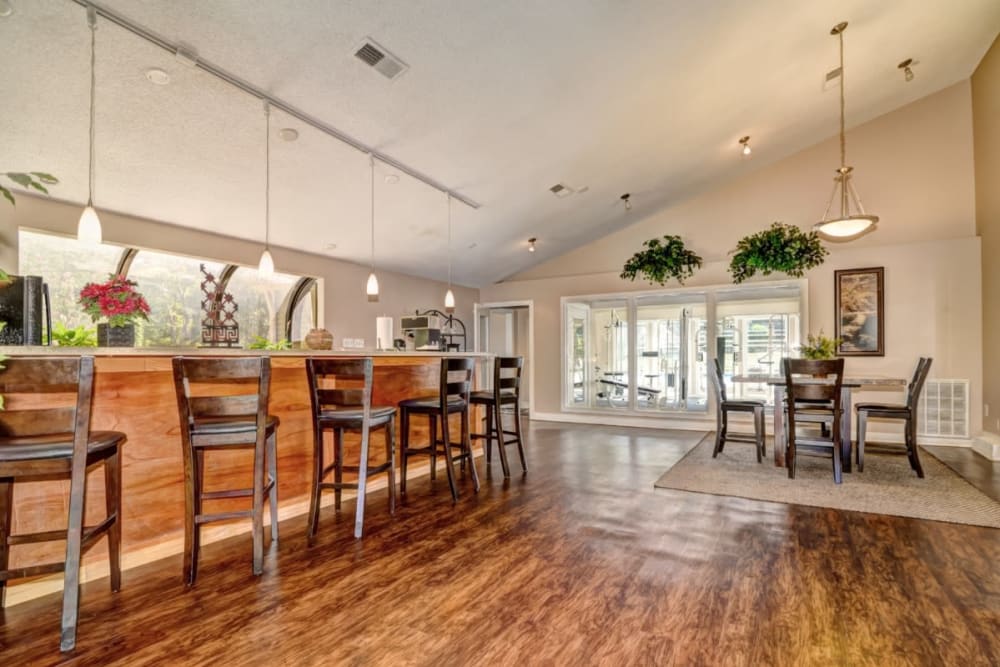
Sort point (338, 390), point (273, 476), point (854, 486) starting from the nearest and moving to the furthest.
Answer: point (273, 476), point (338, 390), point (854, 486)

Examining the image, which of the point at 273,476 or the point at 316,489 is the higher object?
the point at 273,476

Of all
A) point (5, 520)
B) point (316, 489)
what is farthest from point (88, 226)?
point (316, 489)

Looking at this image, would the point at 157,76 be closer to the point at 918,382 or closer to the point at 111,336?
the point at 111,336

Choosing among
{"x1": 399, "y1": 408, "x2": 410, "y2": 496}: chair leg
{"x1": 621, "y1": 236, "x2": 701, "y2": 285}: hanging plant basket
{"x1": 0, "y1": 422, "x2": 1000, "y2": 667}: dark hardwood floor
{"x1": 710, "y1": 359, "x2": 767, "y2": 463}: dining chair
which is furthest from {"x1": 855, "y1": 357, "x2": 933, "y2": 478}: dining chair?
{"x1": 399, "y1": 408, "x2": 410, "y2": 496}: chair leg

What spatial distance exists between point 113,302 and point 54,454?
0.83 meters

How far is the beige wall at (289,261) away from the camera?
147 inches

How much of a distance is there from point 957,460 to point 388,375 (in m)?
5.76

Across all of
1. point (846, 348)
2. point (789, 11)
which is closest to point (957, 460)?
point (846, 348)

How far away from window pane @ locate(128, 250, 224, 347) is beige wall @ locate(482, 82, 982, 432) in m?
6.57

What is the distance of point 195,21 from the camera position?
263 centimetres

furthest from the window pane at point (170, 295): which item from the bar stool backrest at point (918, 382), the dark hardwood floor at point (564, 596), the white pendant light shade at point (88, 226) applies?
the bar stool backrest at point (918, 382)

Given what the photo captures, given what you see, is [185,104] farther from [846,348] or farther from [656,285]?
[846,348]

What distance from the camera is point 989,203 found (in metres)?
5.33

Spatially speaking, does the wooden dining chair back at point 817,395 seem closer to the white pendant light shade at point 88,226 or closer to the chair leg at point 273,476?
the chair leg at point 273,476
